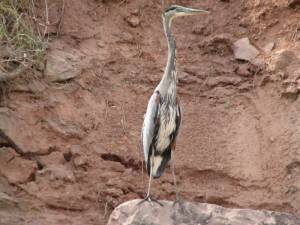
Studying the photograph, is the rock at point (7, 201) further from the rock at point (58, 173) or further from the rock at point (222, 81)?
the rock at point (222, 81)

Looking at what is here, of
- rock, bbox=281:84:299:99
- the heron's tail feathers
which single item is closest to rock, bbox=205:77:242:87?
rock, bbox=281:84:299:99

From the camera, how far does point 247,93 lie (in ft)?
26.7

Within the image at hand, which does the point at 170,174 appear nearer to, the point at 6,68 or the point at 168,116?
the point at 168,116

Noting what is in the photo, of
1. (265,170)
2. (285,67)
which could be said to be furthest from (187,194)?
(285,67)

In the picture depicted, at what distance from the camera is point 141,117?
8055 millimetres

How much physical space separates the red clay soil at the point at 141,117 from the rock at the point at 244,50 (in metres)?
0.08

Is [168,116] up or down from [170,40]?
down

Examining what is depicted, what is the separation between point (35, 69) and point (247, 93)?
A: 2185 millimetres

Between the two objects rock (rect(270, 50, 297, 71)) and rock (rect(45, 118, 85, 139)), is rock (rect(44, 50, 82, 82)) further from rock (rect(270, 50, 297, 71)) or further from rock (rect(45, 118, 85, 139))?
rock (rect(270, 50, 297, 71))

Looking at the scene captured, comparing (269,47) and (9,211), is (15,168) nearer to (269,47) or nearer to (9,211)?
(9,211)

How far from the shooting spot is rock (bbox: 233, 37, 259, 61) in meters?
8.31

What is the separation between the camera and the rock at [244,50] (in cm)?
831

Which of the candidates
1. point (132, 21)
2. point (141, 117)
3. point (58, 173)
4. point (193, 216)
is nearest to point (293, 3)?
point (132, 21)

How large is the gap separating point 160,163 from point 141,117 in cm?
127
